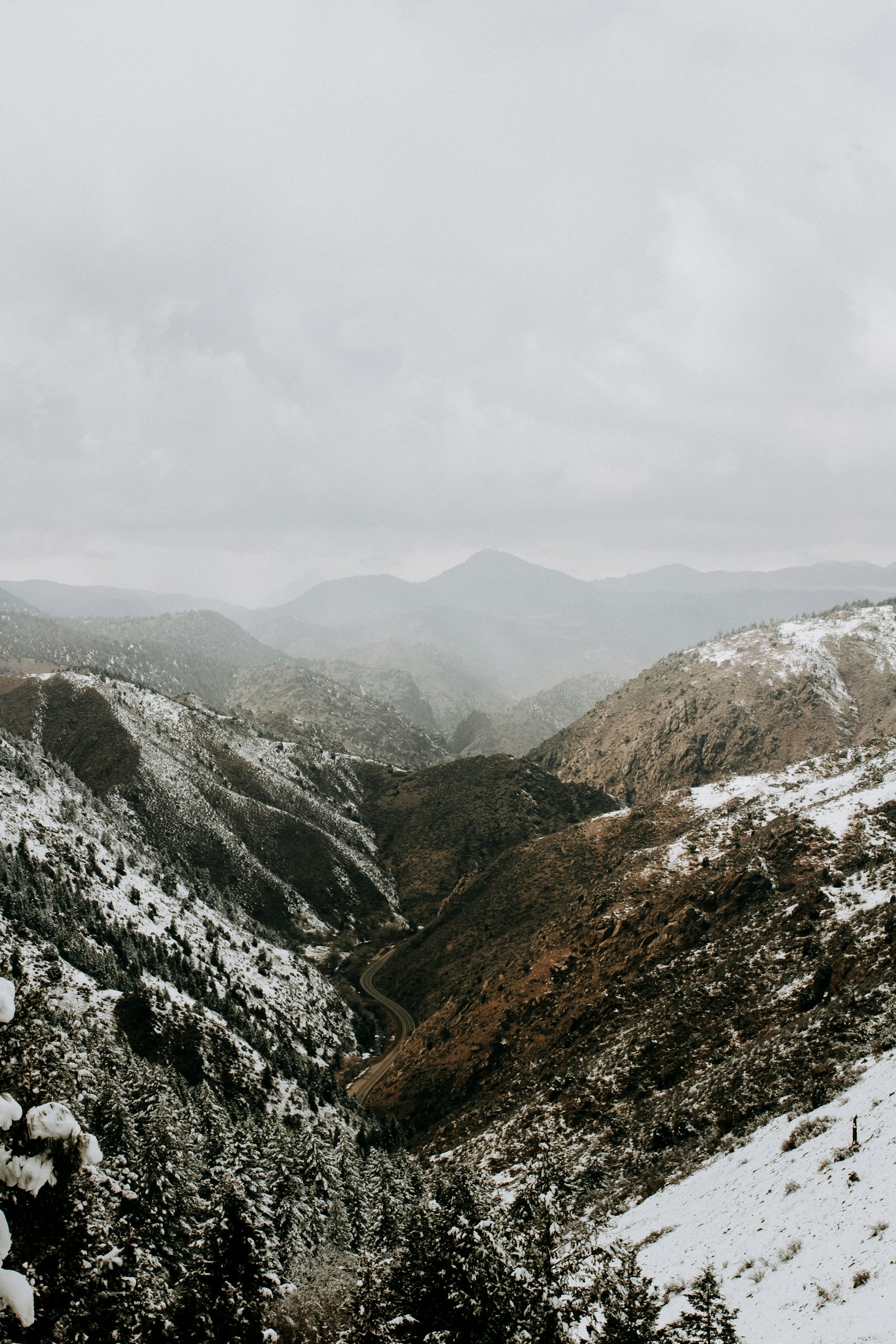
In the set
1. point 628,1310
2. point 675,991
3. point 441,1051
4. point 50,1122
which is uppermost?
point 50,1122

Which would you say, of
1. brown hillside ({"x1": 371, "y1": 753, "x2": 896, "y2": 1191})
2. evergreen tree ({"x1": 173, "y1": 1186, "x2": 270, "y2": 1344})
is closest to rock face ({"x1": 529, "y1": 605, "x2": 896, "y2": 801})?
brown hillside ({"x1": 371, "y1": 753, "x2": 896, "y2": 1191})

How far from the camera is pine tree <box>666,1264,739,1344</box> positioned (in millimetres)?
12078

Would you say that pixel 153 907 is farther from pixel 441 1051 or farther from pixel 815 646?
pixel 815 646

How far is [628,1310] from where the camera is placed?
13125 mm

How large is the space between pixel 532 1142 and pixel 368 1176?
1051cm

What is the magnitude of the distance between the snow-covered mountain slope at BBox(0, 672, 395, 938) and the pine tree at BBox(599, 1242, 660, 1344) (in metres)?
82.0

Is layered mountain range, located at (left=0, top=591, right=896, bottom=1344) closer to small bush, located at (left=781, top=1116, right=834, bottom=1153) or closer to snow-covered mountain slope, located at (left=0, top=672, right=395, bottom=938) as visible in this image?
small bush, located at (left=781, top=1116, right=834, bottom=1153)

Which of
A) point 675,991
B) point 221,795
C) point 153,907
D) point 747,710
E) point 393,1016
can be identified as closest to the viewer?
point 675,991

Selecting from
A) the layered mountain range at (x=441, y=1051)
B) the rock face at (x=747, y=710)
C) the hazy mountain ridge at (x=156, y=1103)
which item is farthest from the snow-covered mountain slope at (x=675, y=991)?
the rock face at (x=747, y=710)

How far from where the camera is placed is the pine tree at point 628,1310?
12.7 m

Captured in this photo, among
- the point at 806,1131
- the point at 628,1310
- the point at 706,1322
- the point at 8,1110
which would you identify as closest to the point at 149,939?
the point at 628,1310

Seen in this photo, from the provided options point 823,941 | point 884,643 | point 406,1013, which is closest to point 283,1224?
point 823,941

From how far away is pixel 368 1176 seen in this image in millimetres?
26391

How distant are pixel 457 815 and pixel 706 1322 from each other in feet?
363
